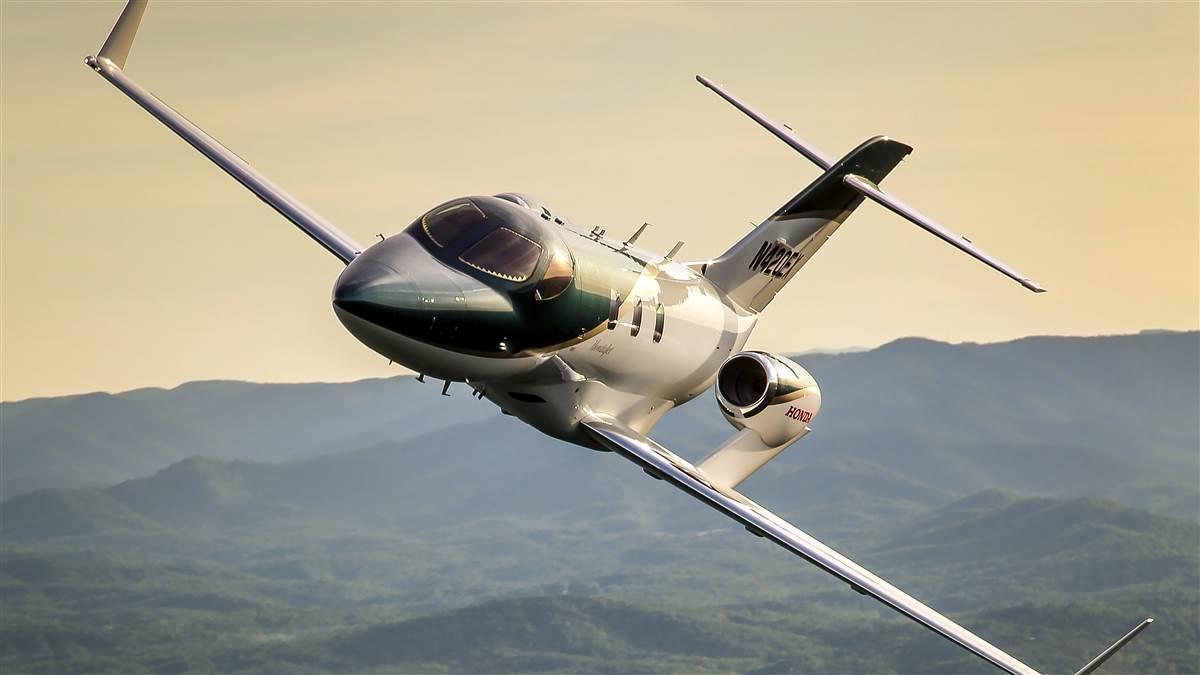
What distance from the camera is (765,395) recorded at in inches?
1997

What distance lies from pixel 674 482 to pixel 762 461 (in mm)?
8203

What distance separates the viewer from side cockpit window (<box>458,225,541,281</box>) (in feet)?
140

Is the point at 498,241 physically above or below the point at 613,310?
above

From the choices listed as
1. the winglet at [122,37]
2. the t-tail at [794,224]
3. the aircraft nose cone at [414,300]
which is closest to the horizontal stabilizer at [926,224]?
the t-tail at [794,224]

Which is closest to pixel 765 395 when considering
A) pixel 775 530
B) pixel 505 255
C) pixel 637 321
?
pixel 637 321

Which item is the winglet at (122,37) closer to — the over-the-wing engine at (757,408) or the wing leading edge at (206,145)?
the wing leading edge at (206,145)

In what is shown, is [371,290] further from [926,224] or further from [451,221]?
[926,224]

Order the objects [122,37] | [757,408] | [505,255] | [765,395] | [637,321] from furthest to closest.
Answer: [122,37], [757,408], [765,395], [637,321], [505,255]

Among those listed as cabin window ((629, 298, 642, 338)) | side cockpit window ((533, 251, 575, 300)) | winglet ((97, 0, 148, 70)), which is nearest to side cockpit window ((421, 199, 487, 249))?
side cockpit window ((533, 251, 575, 300))

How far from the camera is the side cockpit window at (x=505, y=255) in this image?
42.7 metres

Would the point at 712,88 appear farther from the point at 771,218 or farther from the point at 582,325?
the point at 582,325

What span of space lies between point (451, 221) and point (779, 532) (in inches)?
451

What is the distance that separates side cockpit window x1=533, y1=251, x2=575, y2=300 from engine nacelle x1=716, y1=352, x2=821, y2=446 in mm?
8199

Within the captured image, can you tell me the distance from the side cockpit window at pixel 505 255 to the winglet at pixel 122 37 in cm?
2276
